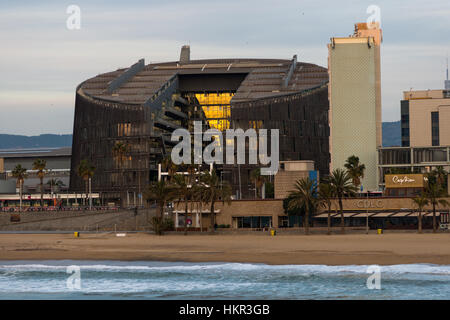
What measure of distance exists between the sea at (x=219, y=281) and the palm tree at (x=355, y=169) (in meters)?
71.6

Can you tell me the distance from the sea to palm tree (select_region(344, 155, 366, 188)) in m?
71.6

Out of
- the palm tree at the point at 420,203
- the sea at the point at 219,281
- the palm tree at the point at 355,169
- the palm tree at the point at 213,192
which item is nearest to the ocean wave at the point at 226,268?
the sea at the point at 219,281

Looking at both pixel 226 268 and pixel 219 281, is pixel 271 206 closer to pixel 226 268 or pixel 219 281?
pixel 226 268

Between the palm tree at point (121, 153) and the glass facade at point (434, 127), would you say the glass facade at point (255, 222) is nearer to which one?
the palm tree at point (121, 153)

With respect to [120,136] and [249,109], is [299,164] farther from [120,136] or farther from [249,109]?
[120,136]

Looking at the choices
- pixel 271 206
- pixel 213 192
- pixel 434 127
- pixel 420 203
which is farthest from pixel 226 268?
pixel 434 127

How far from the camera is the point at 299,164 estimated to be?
105 meters

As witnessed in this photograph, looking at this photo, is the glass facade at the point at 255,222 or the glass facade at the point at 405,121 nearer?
the glass facade at the point at 255,222

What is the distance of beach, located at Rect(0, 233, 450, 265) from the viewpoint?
2581 inches

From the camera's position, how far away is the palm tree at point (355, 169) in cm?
13212

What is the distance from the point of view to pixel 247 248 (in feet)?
247

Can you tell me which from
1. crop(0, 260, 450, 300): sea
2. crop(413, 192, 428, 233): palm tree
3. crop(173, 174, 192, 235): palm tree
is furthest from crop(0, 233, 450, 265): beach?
crop(173, 174, 192, 235): palm tree

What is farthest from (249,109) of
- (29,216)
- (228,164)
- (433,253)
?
(433,253)

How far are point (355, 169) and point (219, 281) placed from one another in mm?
82495
